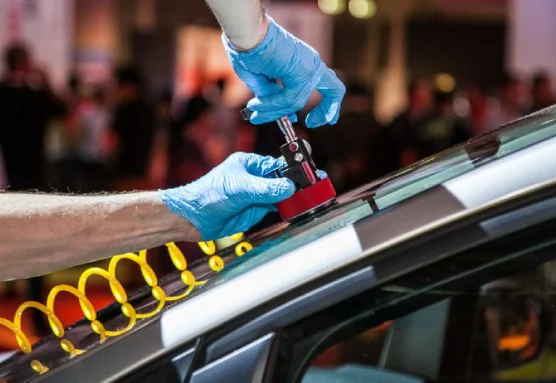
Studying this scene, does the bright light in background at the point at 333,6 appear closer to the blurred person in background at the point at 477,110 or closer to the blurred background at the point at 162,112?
the blurred background at the point at 162,112

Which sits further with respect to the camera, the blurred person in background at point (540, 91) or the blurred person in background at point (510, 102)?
the blurred person in background at point (510, 102)

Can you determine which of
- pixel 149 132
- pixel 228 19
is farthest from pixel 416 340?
pixel 149 132

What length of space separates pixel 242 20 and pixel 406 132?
208 inches

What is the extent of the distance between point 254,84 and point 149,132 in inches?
198

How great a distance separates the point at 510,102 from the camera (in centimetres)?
766

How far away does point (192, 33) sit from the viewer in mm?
10703

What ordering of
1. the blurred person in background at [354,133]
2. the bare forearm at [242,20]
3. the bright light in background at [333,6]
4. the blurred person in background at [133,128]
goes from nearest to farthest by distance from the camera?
the bare forearm at [242,20], the blurred person in background at [133,128], the blurred person in background at [354,133], the bright light in background at [333,6]

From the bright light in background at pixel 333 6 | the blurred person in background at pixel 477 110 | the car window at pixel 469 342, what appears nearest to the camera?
the car window at pixel 469 342

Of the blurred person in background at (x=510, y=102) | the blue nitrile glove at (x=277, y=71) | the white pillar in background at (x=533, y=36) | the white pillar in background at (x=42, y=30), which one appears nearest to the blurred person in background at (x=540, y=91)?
the blurred person in background at (x=510, y=102)

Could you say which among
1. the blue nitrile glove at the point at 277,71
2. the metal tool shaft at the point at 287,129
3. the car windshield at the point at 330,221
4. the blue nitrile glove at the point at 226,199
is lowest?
the car windshield at the point at 330,221

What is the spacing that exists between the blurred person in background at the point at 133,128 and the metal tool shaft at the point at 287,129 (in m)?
4.92

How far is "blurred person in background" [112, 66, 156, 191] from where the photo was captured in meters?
6.43

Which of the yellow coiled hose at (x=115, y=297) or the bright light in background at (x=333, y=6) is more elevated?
the bright light in background at (x=333, y=6)

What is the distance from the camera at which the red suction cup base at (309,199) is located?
1.43 m
